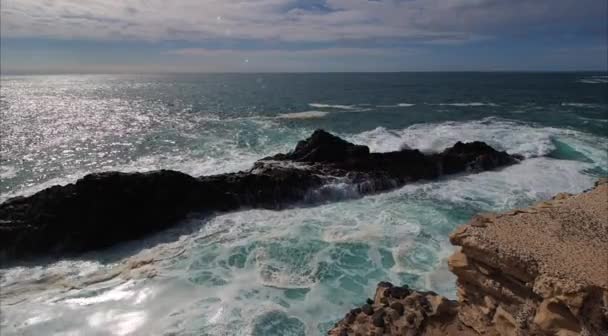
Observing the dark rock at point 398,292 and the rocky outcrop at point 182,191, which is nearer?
the dark rock at point 398,292

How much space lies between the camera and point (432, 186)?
2230 centimetres

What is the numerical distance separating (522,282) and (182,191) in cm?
1530

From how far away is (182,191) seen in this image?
1897 cm

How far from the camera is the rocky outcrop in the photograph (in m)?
15.9

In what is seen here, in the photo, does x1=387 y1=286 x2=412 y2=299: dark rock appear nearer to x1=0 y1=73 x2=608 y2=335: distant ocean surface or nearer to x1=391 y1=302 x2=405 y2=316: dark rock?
x1=391 y1=302 x2=405 y2=316: dark rock

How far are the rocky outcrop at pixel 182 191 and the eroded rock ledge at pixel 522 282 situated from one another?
36.0ft

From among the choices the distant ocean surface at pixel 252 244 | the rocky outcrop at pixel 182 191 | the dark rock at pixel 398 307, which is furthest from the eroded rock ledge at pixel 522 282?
the rocky outcrop at pixel 182 191

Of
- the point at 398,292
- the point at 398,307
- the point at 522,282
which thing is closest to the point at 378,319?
the point at 398,307

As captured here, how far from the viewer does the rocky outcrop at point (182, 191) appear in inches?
626

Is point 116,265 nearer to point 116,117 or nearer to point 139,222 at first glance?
point 139,222

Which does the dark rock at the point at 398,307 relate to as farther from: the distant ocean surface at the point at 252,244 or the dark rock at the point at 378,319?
the distant ocean surface at the point at 252,244

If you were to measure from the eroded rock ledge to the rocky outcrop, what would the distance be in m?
11.0

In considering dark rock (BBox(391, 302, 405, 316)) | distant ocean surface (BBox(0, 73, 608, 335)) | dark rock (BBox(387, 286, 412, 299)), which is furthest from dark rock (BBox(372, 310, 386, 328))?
distant ocean surface (BBox(0, 73, 608, 335))

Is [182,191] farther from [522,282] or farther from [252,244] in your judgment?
[522,282]
